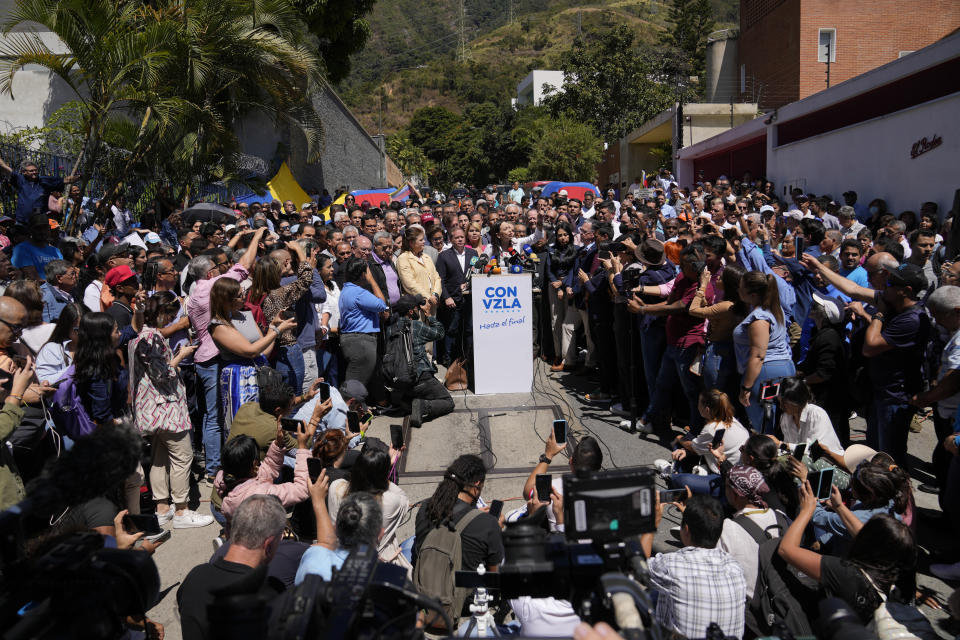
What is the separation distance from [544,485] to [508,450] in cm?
293

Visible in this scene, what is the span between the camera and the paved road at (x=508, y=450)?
491cm

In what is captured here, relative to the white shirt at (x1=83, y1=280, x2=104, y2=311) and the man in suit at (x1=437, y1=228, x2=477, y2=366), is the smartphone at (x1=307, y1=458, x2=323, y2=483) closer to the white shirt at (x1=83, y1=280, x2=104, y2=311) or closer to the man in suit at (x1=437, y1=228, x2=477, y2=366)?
the white shirt at (x1=83, y1=280, x2=104, y2=311)

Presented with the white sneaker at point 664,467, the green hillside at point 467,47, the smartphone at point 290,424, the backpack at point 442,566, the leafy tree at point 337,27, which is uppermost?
the green hillside at point 467,47

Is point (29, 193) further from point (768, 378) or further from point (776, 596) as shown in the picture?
point (776, 596)

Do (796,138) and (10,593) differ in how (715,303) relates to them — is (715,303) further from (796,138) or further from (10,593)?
(796,138)

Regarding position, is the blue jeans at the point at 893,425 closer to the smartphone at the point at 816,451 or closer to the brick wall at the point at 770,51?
the smartphone at the point at 816,451

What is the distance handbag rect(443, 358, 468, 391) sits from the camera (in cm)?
841

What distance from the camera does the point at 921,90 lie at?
1390cm

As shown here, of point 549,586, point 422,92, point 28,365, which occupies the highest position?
point 422,92

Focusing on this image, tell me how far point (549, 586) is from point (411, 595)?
1.57ft

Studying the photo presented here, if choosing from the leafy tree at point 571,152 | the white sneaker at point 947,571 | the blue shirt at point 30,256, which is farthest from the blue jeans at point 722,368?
the leafy tree at point 571,152

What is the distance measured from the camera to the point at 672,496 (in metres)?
4.50

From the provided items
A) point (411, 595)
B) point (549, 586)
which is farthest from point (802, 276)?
point (411, 595)

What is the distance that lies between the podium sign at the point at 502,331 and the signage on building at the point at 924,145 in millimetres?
9804
